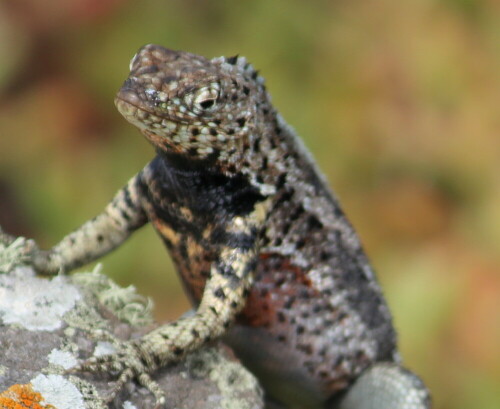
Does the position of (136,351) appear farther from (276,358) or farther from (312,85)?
(312,85)

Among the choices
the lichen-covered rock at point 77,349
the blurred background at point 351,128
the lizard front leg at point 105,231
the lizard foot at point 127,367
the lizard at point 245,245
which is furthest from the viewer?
the blurred background at point 351,128

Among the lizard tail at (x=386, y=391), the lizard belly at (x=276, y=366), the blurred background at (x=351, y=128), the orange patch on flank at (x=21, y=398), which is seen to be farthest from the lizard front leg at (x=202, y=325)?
the blurred background at (x=351, y=128)

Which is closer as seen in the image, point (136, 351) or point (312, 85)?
point (136, 351)

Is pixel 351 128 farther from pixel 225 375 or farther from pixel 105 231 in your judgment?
pixel 225 375

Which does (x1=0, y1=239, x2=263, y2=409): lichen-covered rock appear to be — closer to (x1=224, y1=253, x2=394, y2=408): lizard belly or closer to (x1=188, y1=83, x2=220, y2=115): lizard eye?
(x1=224, y1=253, x2=394, y2=408): lizard belly

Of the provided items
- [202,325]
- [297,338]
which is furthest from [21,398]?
[297,338]

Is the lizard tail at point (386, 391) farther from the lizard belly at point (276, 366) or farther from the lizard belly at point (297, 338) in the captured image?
the lizard belly at point (276, 366)

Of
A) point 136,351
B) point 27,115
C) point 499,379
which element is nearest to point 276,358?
point 136,351

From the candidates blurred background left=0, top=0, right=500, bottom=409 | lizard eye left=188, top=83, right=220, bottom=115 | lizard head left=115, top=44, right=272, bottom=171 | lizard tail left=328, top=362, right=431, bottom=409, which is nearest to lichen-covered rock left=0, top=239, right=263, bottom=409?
lizard head left=115, top=44, right=272, bottom=171
